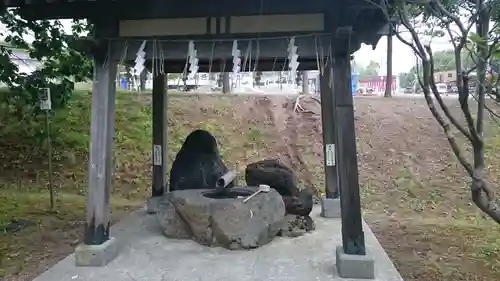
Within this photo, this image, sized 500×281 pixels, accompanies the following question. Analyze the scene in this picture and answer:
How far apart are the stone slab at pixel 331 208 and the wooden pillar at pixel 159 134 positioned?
2507 mm

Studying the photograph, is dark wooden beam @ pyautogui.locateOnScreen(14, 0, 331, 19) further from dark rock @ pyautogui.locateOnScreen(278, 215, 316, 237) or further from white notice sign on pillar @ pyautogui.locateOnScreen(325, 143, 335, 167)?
white notice sign on pillar @ pyautogui.locateOnScreen(325, 143, 335, 167)

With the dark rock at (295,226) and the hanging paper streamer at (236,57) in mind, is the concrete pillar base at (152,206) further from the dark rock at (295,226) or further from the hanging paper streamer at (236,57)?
the hanging paper streamer at (236,57)

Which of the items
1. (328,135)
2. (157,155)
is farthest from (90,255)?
(328,135)

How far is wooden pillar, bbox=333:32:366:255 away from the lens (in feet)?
14.6

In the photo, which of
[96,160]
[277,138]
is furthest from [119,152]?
[96,160]

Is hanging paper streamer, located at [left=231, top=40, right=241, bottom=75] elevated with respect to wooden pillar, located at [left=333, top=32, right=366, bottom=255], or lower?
elevated

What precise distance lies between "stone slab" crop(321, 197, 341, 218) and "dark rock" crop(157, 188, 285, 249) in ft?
4.62

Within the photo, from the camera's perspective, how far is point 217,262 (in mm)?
4770

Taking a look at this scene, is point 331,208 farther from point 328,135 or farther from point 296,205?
point 328,135

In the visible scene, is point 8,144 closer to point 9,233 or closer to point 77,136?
point 77,136

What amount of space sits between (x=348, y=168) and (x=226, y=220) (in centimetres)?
154

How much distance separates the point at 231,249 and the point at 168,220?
99 centimetres

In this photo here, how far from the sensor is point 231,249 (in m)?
5.20

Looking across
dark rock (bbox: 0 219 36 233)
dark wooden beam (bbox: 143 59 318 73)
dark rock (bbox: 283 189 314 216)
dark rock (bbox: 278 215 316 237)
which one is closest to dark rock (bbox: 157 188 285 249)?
dark rock (bbox: 278 215 316 237)
